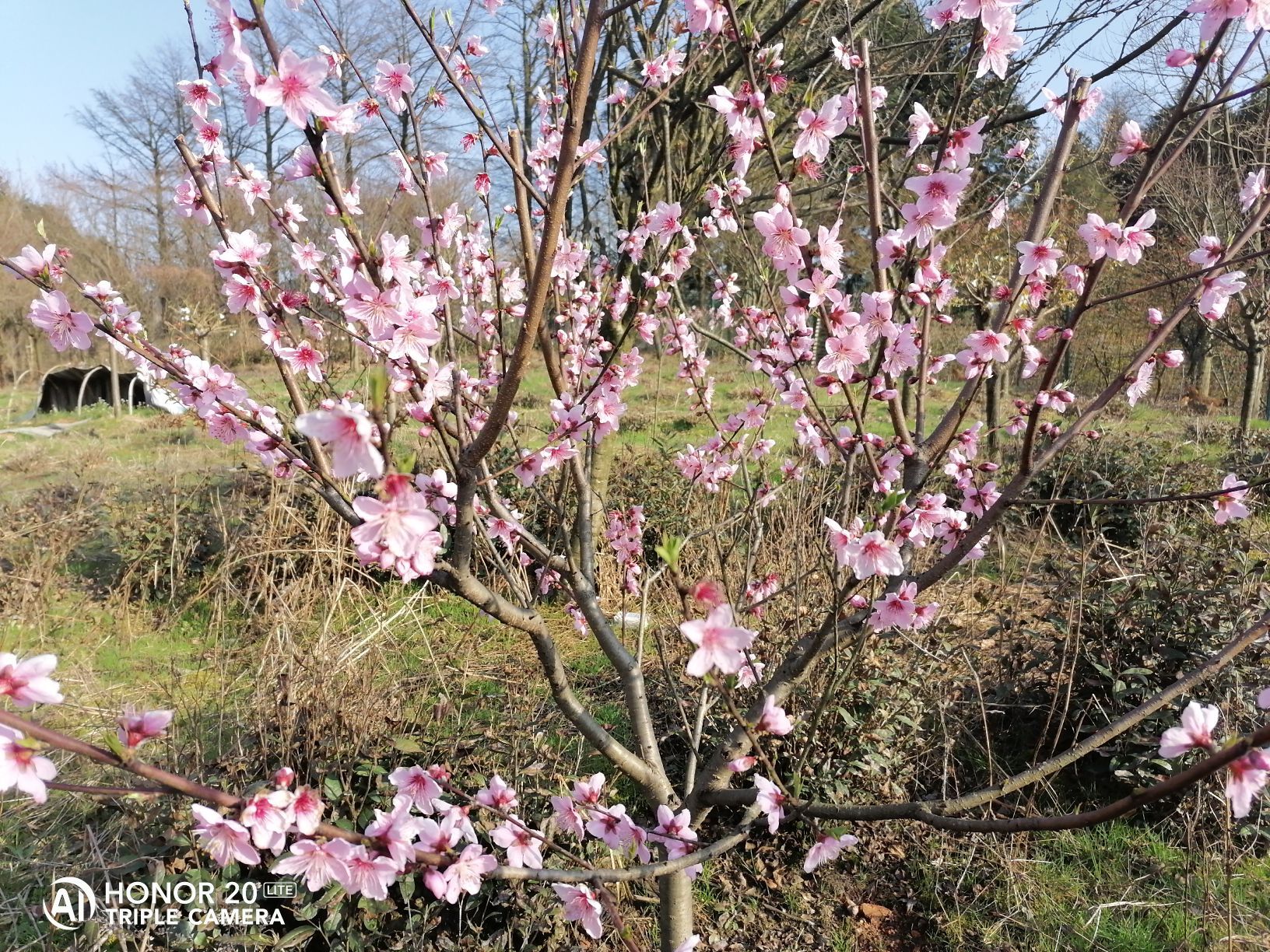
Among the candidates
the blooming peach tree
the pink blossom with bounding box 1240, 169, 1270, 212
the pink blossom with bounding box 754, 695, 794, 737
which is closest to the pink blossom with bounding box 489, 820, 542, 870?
the blooming peach tree

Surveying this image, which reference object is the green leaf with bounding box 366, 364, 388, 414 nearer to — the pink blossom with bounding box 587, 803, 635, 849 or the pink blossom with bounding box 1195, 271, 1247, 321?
the pink blossom with bounding box 587, 803, 635, 849

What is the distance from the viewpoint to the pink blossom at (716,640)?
104 cm

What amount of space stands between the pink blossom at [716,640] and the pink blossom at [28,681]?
878 millimetres

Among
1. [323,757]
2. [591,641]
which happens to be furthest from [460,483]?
[591,641]

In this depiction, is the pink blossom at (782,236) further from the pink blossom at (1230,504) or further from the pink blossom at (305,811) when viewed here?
the pink blossom at (305,811)

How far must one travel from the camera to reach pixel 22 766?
0.99 metres

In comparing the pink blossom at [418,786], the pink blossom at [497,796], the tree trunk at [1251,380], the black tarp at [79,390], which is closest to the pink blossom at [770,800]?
the pink blossom at [497,796]

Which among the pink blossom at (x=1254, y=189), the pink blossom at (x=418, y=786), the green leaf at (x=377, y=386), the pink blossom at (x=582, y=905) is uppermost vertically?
the pink blossom at (x=1254, y=189)

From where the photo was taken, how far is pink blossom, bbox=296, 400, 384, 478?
78 cm

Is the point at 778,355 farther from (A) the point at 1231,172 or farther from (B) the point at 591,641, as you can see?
(A) the point at 1231,172

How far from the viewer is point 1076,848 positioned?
2.73 meters

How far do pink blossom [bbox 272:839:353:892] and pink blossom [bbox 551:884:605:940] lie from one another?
1.51 feet

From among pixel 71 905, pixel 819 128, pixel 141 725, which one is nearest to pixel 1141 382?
pixel 819 128

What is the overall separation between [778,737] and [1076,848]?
3.89 feet
